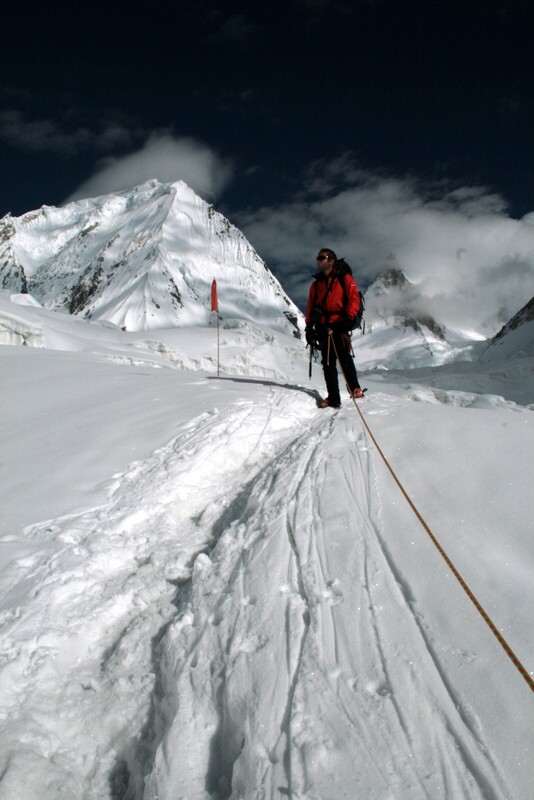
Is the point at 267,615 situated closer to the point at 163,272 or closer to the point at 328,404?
the point at 328,404

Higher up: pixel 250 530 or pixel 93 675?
pixel 250 530

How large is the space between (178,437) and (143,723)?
2.94 metres

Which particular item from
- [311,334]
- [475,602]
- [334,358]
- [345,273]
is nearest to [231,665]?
[475,602]

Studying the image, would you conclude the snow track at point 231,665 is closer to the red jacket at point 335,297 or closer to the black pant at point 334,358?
the black pant at point 334,358

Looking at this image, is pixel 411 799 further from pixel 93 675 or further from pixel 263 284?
pixel 263 284

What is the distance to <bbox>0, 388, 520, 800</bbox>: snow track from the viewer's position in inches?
69.6

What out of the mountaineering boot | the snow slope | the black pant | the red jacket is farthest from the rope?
the red jacket

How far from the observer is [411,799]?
1.62m

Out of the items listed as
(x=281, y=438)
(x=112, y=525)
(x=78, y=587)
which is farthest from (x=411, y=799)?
(x=281, y=438)

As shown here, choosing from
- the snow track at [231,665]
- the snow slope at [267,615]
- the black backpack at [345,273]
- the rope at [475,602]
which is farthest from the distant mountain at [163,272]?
the rope at [475,602]

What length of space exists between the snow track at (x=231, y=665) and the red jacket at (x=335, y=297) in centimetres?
326

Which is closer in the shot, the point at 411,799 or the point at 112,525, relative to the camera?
the point at 411,799

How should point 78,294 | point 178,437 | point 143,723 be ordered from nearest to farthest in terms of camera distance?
point 143,723 → point 178,437 → point 78,294

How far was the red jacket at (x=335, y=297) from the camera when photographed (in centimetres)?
634
